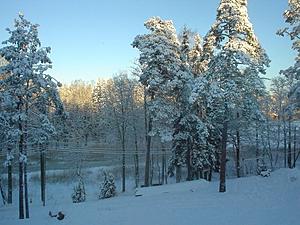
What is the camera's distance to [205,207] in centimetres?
1938

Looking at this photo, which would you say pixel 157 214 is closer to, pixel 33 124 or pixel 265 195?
pixel 265 195

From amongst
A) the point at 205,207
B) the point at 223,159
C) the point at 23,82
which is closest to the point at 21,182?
the point at 23,82

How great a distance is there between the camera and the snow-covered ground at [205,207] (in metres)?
16.8

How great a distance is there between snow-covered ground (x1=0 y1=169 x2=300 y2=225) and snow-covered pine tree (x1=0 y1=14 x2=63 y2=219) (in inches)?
212

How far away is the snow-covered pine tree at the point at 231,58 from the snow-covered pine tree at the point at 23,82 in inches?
401

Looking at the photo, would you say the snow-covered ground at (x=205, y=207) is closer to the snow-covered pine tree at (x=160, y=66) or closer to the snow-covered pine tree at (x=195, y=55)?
the snow-covered pine tree at (x=160, y=66)

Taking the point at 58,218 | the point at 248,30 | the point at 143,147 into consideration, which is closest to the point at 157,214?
the point at 58,218

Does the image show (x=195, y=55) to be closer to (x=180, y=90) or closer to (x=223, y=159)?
(x=180, y=90)

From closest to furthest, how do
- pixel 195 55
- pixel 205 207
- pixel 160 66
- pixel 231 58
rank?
pixel 205 207, pixel 231 58, pixel 160 66, pixel 195 55

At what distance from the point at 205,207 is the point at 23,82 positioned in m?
13.2

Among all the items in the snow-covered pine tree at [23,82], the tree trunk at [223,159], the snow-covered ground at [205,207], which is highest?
the snow-covered pine tree at [23,82]

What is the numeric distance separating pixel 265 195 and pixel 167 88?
10697mm

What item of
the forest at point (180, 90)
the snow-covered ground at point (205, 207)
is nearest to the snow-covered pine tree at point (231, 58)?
the forest at point (180, 90)

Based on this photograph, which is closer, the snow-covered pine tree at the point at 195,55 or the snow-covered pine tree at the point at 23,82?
the snow-covered pine tree at the point at 23,82
